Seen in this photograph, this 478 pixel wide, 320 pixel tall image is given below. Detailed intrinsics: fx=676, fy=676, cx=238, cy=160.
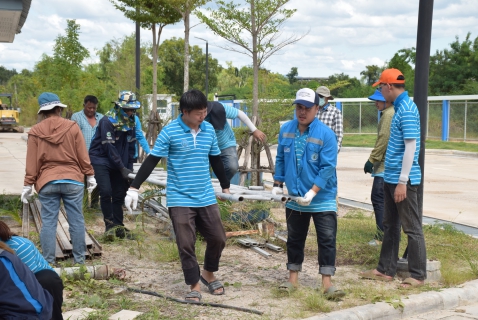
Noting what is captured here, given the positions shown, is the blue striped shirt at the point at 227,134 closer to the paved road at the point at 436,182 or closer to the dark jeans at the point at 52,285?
the dark jeans at the point at 52,285

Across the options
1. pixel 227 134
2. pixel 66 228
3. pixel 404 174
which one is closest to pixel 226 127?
pixel 227 134

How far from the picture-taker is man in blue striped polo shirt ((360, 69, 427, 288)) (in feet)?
20.4

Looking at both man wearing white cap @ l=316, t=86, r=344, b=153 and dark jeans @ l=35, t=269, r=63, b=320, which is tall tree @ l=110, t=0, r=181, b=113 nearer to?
man wearing white cap @ l=316, t=86, r=344, b=153

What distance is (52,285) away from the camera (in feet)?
14.4

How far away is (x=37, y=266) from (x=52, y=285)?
16cm

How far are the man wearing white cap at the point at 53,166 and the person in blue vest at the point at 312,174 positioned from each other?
2204 millimetres

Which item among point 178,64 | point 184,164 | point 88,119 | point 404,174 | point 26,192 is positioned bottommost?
point 26,192

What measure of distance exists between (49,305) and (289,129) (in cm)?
287

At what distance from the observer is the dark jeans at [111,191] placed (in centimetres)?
843

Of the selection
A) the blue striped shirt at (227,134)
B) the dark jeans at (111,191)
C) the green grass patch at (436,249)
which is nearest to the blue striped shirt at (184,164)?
the blue striped shirt at (227,134)

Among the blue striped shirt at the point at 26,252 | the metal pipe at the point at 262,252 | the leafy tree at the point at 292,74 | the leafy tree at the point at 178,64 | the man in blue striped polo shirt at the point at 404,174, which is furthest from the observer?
the leafy tree at the point at 292,74

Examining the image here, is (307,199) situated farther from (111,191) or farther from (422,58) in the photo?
(111,191)

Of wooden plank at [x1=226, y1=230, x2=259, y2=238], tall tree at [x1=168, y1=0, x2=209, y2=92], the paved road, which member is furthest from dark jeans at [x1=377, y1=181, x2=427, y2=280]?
tall tree at [x1=168, y1=0, x2=209, y2=92]

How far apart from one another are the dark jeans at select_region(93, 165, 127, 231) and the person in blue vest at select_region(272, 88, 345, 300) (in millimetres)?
3045
